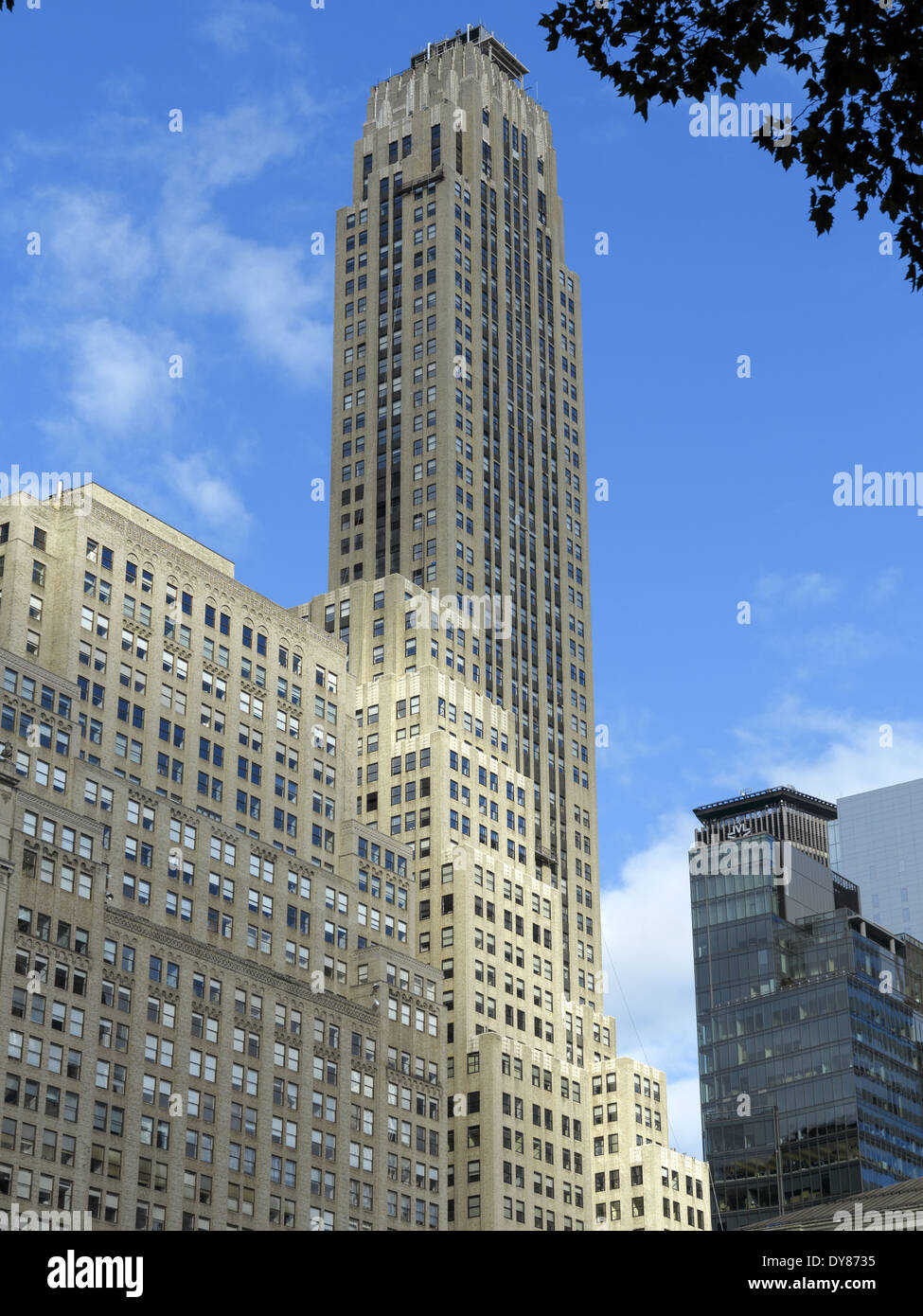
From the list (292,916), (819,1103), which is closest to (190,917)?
(292,916)

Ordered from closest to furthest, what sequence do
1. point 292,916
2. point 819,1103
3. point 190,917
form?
point 190,917 → point 292,916 → point 819,1103

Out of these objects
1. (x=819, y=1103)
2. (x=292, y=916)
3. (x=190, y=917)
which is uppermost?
(x=292, y=916)

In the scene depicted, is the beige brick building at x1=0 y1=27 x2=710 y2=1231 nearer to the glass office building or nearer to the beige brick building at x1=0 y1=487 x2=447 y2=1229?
the beige brick building at x1=0 y1=487 x2=447 y2=1229

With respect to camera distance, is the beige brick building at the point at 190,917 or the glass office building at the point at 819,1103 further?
the glass office building at the point at 819,1103

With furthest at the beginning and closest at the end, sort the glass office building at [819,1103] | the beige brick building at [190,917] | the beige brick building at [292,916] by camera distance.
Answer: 1. the glass office building at [819,1103]
2. the beige brick building at [292,916]
3. the beige brick building at [190,917]

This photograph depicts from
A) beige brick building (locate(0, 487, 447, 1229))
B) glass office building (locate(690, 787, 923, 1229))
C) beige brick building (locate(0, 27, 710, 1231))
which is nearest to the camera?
beige brick building (locate(0, 487, 447, 1229))

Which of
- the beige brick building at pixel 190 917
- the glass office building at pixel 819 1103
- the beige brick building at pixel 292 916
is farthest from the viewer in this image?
the glass office building at pixel 819 1103

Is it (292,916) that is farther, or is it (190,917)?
(292,916)

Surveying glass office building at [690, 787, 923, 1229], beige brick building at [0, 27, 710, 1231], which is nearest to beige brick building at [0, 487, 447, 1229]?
beige brick building at [0, 27, 710, 1231]

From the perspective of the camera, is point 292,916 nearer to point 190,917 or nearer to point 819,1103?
point 190,917

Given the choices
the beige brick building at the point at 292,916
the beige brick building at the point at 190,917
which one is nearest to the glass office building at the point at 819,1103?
the beige brick building at the point at 292,916

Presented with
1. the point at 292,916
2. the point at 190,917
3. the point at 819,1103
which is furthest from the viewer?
the point at 819,1103

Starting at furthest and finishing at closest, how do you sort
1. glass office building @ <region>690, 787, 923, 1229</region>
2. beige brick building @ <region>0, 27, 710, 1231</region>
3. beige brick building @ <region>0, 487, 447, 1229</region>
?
1. glass office building @ <region>690, 787, 923, 1229</region>
2. beige brick building @ <region>0, 27, 710, 1231</region>
3. beige brick building @ <region>0, 487, 447, 1229</region>

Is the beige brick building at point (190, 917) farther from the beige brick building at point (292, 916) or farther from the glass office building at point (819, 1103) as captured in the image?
the glass office building at point (819, 1103)
